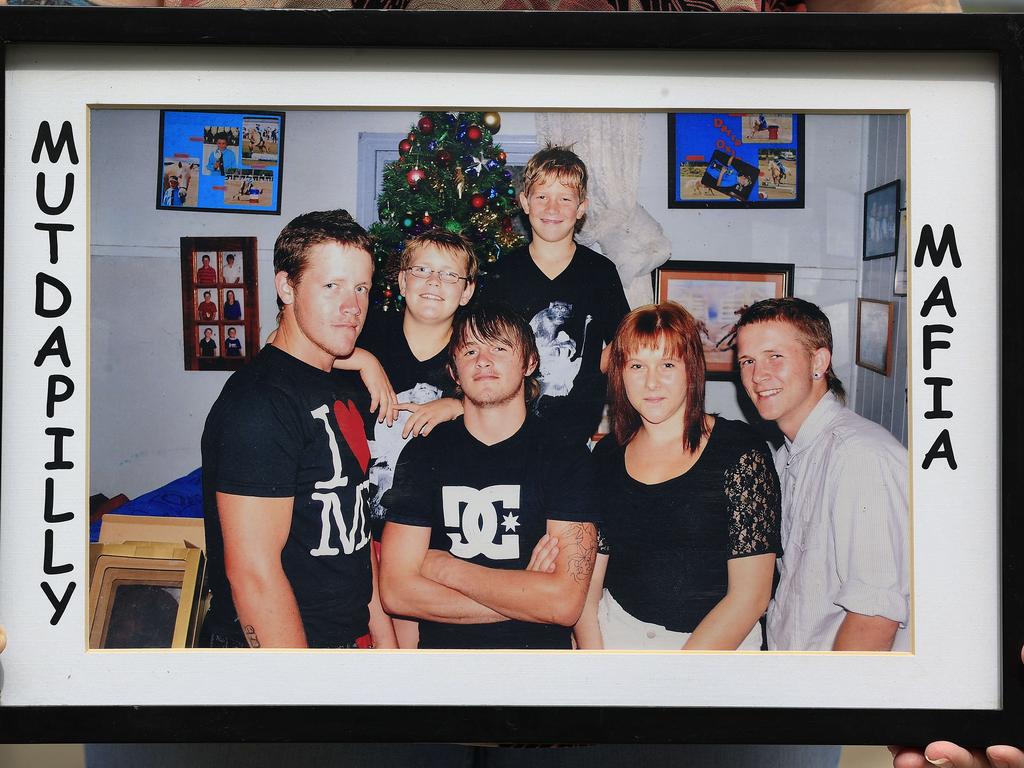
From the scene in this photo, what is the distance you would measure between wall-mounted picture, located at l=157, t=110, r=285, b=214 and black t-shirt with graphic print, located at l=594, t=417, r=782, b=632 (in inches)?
18.2

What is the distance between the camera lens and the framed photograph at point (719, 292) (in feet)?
2.57

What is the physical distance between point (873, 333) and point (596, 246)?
32 cm

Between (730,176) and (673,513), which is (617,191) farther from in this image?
(673,513)

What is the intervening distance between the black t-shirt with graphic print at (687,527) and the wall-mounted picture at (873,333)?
146 mm

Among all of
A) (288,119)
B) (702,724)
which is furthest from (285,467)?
(702,724)

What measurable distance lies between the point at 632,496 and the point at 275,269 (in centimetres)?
46

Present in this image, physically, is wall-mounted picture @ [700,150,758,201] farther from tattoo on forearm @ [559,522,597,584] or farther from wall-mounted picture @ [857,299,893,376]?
tattoo on forearm @ [559,522,597,584]

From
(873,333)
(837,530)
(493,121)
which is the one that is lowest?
(837,530)

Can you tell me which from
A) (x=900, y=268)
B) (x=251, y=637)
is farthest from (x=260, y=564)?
(x=900, y=268)

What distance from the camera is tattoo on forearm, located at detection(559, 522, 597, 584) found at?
0.79 meters

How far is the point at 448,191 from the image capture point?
2.55ft

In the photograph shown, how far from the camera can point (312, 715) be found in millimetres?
783

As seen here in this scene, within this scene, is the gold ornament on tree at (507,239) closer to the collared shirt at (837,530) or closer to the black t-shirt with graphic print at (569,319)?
the black t-shirt with graphic print at (569,319)

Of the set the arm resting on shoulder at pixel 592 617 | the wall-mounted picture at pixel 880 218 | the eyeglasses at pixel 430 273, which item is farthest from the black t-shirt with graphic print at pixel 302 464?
the wall-mounted picture at pixel 880 218
